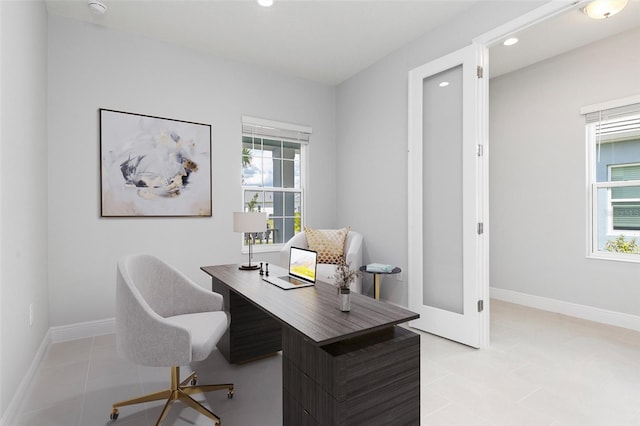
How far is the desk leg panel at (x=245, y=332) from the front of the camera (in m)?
2.47

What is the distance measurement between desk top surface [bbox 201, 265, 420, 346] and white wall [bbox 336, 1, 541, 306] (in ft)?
6.11

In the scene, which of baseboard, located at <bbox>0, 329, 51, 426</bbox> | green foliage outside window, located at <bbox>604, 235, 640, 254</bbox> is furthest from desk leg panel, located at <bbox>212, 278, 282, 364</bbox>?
green foliage outside window, located at <bbox>604, 235, 640, 254</bbox>

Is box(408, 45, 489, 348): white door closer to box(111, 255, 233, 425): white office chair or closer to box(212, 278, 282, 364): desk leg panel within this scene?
box(212, 278, 282, 364): desk leg panel

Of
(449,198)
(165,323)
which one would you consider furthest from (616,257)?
(165,323)

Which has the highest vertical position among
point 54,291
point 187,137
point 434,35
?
point 434,35

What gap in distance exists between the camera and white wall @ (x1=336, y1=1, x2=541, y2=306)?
346 centimetres

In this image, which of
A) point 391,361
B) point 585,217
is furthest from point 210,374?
point 585,217

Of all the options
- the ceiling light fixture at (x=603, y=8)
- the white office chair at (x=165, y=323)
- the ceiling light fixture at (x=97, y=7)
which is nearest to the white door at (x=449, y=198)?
the ceiling light fixture at (x=603, y=8)

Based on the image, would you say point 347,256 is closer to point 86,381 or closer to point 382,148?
point 382,148

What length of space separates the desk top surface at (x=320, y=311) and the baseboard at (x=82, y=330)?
1.84 m

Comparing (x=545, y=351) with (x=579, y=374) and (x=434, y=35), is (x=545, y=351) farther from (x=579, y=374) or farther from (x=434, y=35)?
(x=434, y=35)

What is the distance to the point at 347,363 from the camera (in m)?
1.31

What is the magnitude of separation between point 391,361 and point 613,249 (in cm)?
355

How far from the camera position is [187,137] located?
142 inches
